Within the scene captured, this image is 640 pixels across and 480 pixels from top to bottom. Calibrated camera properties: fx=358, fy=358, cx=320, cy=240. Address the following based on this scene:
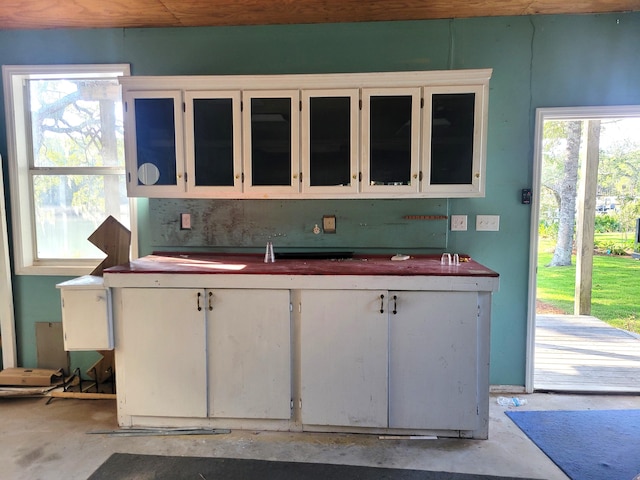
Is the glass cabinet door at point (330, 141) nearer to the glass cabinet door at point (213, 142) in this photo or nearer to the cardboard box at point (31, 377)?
the glass cabinet door at point (213, 142)

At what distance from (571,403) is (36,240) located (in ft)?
13.4

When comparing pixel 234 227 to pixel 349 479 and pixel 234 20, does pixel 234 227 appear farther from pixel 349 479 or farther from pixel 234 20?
pixel 349 479

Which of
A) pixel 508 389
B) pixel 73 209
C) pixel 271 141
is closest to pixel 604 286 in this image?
pixel 508 389

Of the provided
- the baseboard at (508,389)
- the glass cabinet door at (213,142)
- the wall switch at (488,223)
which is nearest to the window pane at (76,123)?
the glass cabinet door at (213,142)

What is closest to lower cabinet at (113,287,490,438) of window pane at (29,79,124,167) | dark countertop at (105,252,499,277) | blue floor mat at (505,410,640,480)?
dark countertop at (105,252,499,277)

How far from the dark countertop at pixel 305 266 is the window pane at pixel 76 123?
965 millimetres

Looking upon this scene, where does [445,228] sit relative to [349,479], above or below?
above

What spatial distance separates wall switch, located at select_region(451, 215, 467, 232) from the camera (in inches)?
99.7

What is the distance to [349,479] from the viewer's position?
5.63 ft

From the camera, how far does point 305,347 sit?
79.6 inches

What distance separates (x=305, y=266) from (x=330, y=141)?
79 cm

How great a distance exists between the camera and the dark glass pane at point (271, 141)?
223cm

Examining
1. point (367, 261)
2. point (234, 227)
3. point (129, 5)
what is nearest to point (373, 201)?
point (367, 261)

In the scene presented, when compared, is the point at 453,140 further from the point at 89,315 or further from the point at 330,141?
the point at 89,315
